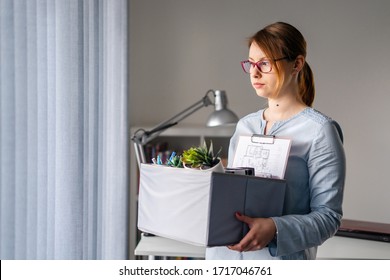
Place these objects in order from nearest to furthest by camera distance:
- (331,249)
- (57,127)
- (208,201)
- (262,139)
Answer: (208,201)
(262,139)
(57,127)
(331,249)

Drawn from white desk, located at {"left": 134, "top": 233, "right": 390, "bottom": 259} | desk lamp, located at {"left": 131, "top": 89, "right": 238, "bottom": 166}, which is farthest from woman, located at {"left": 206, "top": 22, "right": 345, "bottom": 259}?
desk lamp, located at {"left": 131, "top": 89, "right": 238, "bottom": 166}

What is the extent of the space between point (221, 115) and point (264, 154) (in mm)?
1163

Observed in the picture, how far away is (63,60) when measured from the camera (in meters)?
1.28

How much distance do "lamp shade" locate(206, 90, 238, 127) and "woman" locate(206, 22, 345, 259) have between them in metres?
1.11

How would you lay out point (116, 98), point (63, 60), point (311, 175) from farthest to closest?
point (116, 98)
point (63, 60)
point (311, 175)

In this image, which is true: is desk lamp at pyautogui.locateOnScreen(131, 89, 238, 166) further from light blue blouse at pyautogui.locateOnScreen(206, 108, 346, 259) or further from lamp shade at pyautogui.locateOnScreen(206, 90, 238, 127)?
light blue blouse at pyautogui.locateOnScreen(206, 108, 346, 259)

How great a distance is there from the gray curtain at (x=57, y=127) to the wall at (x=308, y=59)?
63 centimetres

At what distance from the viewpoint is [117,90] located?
2.04m

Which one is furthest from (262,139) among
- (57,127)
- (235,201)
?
(57,127)

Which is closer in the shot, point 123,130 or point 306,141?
point 306,141

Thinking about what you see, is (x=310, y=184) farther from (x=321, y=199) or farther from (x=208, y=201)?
(x=208, y=201)
